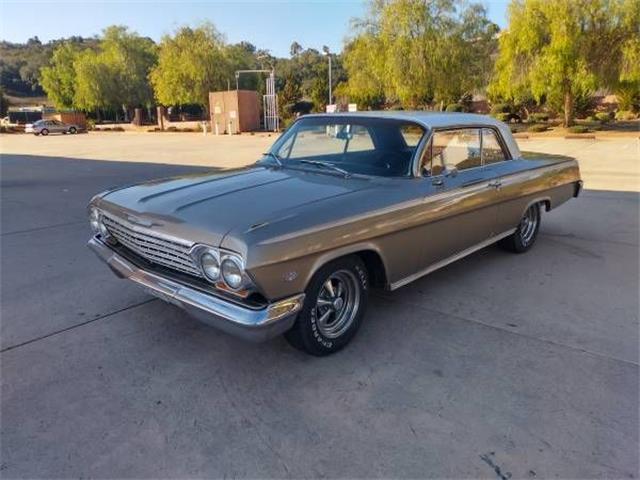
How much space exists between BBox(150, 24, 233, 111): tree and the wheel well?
42.1m

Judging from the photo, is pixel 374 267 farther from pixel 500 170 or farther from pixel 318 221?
pixel 500 170

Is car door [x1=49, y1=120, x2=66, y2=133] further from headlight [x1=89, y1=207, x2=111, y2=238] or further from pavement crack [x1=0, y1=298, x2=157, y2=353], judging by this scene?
pavement crack [x1=0, y1=298, x2=157, y2=353]

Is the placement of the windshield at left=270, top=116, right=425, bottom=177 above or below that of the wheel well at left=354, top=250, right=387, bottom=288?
above

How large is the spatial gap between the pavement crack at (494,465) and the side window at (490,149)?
110 inches

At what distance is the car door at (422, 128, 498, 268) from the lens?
370 centimetres

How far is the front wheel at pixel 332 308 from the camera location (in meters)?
2.96

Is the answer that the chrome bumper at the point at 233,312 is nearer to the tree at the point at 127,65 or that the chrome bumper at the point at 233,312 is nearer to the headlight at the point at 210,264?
the headlight at the point at 210,264

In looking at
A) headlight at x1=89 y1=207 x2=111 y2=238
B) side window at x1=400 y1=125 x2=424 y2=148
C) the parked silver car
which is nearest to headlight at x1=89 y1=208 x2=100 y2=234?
headlight at x1=89 y1=207 x2=111 y2=238

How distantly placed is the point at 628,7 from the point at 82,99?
4982 cm

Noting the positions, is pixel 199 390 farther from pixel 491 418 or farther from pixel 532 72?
pixel 532 72

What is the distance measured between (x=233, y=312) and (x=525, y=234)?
3870 millimetres

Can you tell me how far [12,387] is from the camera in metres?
2.90

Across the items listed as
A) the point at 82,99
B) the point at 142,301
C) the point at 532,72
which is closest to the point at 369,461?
the point at 142,301

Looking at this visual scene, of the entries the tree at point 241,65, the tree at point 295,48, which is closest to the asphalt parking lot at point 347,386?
the tree at point 241,65
